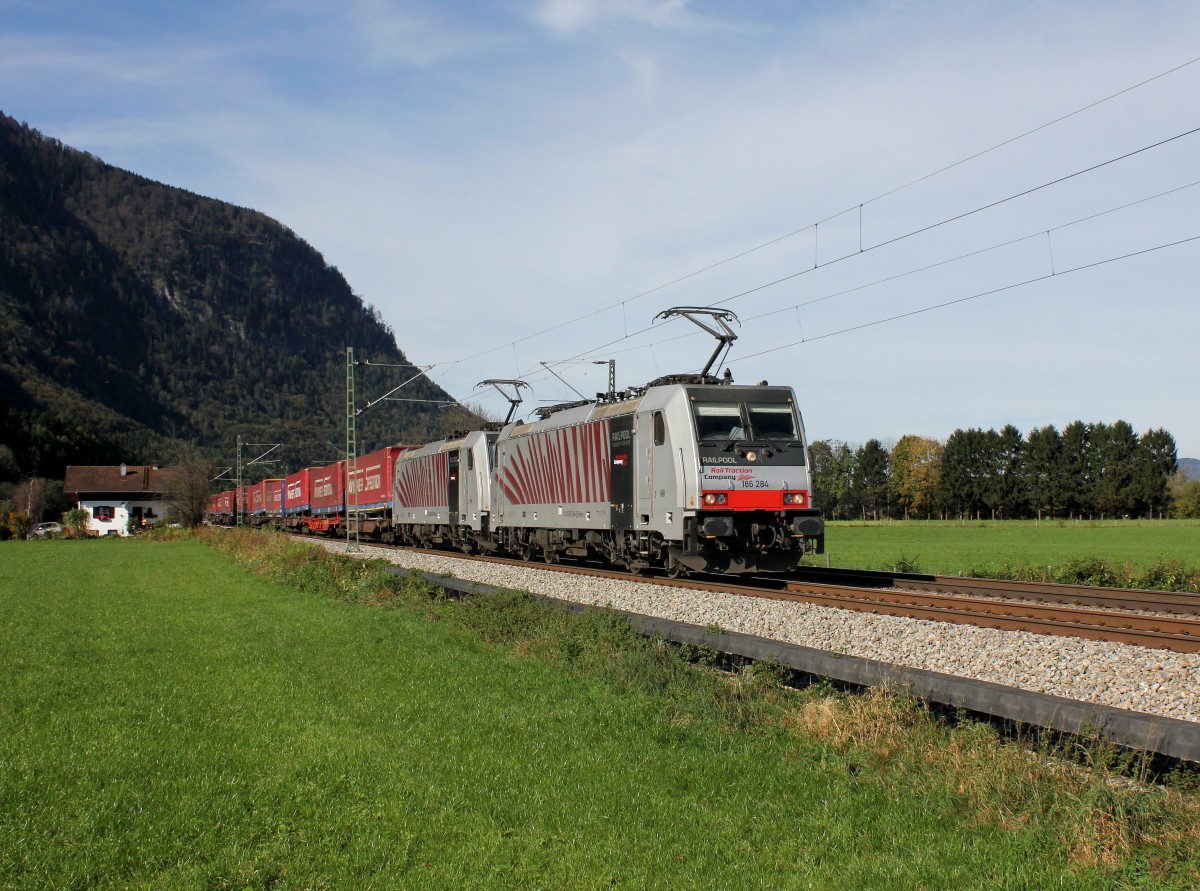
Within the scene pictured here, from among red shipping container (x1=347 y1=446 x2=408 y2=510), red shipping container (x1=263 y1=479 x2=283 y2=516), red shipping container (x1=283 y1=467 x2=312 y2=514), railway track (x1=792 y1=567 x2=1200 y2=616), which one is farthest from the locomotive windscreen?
red shipping container (x1=263 y1=479 x2=283 y2=516)

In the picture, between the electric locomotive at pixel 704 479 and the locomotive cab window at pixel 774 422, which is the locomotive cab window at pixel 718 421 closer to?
the electric locomotive at pixel 704 479

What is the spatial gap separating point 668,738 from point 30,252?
20633 centimetres

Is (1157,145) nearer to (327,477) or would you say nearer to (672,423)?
(672,423)

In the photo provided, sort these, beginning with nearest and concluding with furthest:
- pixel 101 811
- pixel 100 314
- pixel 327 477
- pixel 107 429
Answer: pixel 101 811, pixel 327 477, pixel 107 429, pixel 100 314

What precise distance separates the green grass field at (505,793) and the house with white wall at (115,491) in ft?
322

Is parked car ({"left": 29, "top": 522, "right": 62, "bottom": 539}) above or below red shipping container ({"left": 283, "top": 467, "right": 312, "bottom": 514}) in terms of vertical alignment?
below

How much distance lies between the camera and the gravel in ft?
29.6

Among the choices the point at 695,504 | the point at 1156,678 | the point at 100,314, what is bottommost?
the point at 1156,678

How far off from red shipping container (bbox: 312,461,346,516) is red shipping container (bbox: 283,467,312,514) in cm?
154

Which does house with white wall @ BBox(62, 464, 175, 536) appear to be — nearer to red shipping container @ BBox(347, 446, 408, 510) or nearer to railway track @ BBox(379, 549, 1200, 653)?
red shipping container @ BBox(347, 446, 408, 510)

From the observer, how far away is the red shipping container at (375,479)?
4328 centimetres

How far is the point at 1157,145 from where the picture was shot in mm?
13078

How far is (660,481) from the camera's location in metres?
19.3

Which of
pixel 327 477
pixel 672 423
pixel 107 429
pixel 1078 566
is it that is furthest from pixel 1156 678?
pixel 107 429
